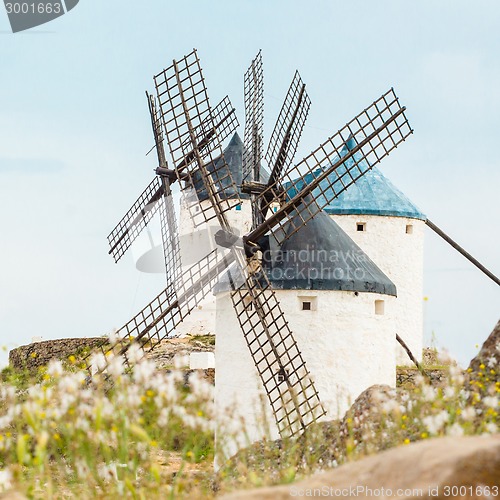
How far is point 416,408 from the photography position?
6.76 m

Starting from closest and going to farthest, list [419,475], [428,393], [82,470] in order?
[419,475] → [82,470] → [428,393]

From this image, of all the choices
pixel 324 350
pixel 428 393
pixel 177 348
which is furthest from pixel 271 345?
pixel 177 348

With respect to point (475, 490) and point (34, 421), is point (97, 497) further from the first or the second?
point (475, 490)

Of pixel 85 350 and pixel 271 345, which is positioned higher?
pixel 85 350

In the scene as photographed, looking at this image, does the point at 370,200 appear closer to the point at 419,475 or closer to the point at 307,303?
the point at 307,303

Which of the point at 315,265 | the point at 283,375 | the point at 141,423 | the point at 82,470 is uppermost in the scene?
the point at 315,265

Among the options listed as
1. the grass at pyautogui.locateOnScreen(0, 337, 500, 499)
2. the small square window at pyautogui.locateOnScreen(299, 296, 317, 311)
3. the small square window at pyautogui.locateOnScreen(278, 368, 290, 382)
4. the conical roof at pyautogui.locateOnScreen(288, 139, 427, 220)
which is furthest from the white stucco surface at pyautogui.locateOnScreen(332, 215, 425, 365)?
the grass at pyautogui.locateOnScreen(0, 337, 500, 499)

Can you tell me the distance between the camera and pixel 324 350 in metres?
13.4

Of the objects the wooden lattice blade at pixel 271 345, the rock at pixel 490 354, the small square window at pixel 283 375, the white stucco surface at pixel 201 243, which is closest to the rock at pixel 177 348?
the white stucco surface at pixel 201 243

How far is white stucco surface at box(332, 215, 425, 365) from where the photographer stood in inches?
789

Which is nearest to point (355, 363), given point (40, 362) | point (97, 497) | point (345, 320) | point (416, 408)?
point (345, 320)

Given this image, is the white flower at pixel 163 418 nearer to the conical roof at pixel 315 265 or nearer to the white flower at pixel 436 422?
the white flower at pixel 436 422

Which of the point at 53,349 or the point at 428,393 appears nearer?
the point at 428,393

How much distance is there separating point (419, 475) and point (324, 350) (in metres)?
9.13
